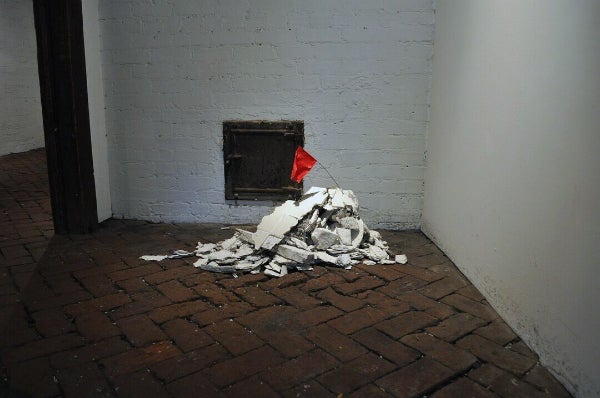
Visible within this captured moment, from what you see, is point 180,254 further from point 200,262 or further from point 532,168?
point 532,168

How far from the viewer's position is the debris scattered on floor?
346 cm

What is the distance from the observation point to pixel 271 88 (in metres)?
4.35

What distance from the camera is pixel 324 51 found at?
13.9 feet

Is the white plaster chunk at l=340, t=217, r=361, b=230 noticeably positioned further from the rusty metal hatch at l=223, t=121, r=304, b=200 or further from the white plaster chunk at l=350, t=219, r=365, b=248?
the rusty metal hatch at l=223, t=121, r=304, b=200

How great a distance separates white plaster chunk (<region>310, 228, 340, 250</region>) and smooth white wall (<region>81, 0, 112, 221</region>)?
7.11 ft

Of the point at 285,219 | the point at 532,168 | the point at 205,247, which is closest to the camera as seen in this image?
the point at 532,168

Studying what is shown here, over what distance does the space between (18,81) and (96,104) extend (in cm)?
560

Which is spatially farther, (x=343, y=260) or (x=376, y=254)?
(x=376, y=254)

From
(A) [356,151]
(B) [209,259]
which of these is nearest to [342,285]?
(B) [209,259]

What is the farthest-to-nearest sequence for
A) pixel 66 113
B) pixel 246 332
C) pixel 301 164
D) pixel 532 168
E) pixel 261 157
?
pixel 261 157 < pixel 301 164 < pixel 66 113 < pixel 246 332 < pixel 532 168

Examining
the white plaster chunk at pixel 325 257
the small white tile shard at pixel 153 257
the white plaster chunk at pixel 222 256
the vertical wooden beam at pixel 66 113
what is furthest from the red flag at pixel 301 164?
the vertical wooden beam at pixel 66 113

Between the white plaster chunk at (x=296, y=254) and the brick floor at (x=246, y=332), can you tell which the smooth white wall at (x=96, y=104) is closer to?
the brick floor at (x=246, y=332)

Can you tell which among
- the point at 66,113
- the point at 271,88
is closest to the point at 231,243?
the point at 271,88

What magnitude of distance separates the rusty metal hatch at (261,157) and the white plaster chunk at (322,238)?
86 cm
